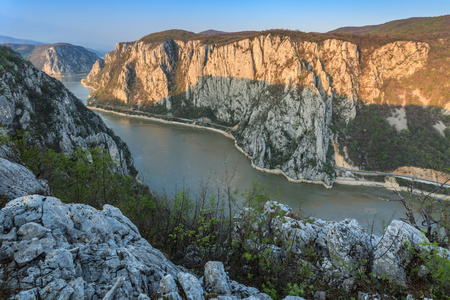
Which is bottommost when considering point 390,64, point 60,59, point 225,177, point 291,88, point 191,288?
point 225,177

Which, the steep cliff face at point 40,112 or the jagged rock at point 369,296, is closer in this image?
the jagged rock at point 369,296

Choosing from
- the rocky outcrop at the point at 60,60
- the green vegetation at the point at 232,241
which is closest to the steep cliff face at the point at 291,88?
the green vegetation at the point at 232,241

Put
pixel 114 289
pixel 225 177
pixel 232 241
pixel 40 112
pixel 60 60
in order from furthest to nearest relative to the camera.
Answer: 1. pixel 60 60
2. pixel 225 177
3. pixel 40 112
4. pixel 232 241
5. pixel 114 289

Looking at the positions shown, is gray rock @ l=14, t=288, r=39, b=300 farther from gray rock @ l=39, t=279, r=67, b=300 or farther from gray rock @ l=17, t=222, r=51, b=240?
gray rock @ l=17, t=222, r=51, b=240

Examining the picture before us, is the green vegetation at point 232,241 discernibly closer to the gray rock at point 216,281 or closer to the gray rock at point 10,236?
the gray rock at point 216,281

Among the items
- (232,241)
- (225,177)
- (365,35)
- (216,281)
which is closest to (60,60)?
(225,177)

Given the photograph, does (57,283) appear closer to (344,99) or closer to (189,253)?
(189,253)

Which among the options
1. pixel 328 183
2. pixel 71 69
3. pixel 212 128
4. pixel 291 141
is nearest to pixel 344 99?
pixel 291 141

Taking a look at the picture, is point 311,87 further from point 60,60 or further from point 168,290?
point 60,60
